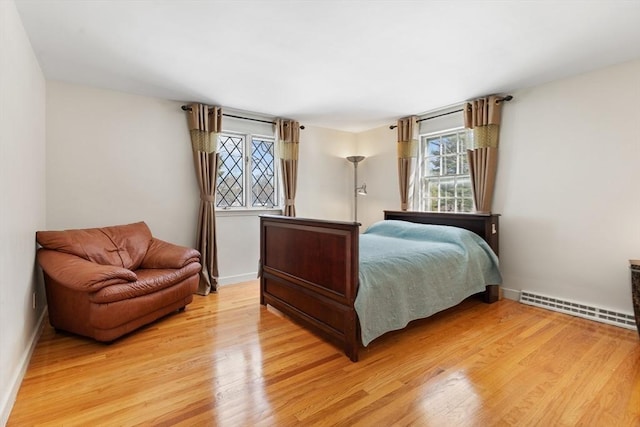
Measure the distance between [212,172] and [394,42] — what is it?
2486mm

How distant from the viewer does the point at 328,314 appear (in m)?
2.32

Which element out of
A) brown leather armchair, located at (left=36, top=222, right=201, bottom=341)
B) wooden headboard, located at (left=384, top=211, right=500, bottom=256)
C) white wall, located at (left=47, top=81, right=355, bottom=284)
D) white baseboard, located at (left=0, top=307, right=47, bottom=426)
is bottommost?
white baseboard, located at (left=0, top=307, right=47, bottom=426)

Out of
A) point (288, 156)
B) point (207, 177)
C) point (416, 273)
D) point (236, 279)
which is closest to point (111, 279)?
point (207, 177)

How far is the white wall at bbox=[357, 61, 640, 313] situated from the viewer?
2.61 m

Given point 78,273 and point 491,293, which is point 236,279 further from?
point 491,293

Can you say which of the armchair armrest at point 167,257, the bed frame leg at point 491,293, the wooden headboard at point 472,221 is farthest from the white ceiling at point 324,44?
the bed frame leg at point 491,293

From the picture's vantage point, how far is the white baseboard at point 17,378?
147cm

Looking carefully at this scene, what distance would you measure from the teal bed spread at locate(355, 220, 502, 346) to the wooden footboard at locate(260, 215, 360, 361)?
129 mm

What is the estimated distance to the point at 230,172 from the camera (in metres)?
Answer: 4.06

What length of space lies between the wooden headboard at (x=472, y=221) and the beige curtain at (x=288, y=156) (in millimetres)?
1700

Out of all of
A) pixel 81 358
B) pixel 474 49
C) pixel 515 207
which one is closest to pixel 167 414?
pixel 81 358

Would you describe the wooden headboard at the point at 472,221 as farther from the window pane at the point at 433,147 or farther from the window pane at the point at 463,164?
the window pane at the point at 433,147

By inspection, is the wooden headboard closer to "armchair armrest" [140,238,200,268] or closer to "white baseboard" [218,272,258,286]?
"white baseboard" [218,272,258,286]

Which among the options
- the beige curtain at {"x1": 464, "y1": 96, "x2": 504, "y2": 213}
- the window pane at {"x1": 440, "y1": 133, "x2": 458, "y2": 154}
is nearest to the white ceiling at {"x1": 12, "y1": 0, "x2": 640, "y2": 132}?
the beige curtain at {"x1": 464, "y1": 96, "x2": 504, "y2": 213}
